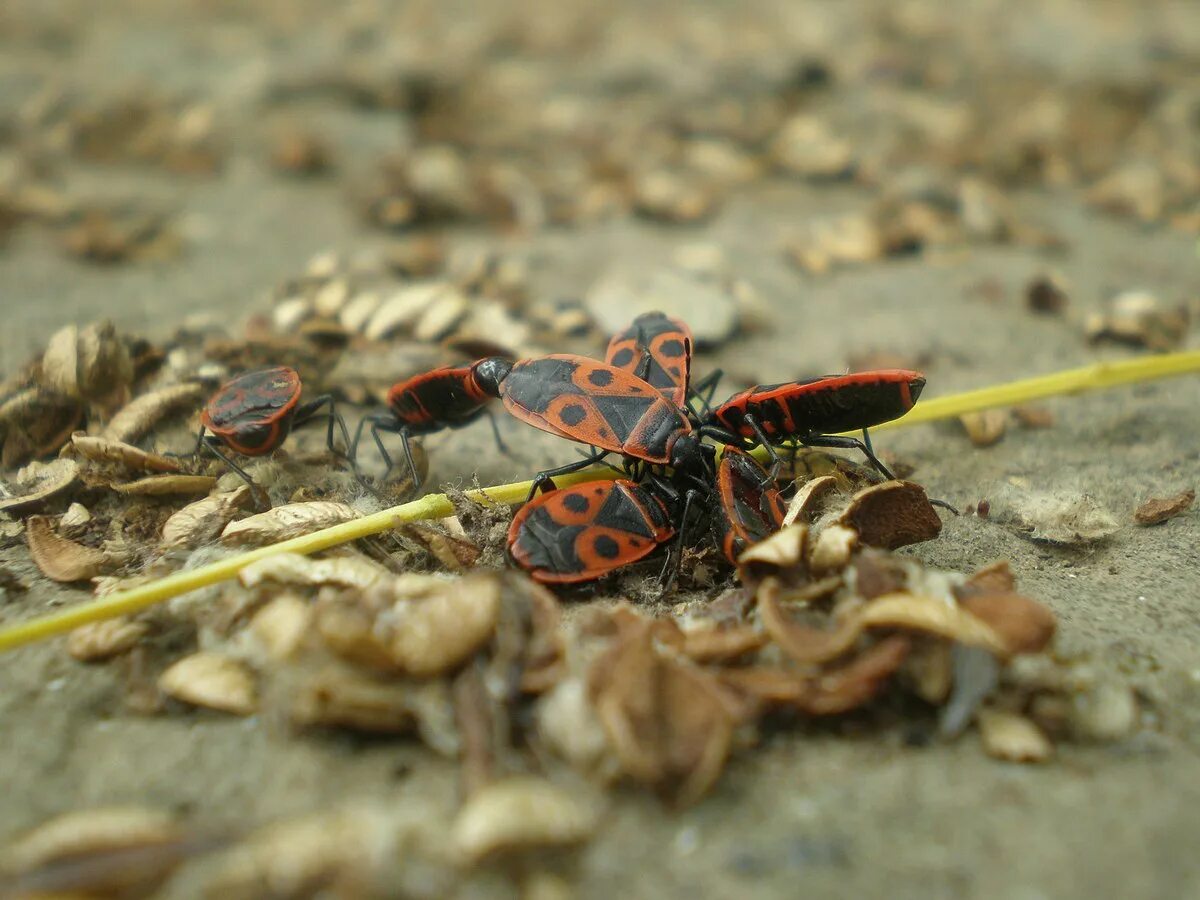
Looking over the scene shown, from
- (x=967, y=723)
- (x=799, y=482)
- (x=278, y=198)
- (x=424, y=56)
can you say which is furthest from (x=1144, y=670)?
(x=424, y=56)

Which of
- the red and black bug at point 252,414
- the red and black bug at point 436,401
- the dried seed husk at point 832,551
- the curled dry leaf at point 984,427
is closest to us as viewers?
the dried seed husk at point 832,551

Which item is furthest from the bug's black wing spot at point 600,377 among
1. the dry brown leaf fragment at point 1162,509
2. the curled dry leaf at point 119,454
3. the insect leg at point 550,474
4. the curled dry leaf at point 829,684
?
the dry brown leaf fragment at point 1162,509

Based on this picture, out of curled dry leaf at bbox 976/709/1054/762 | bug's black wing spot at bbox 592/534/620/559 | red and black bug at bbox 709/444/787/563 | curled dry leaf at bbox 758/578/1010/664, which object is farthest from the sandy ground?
bug's black wing spot at bbox 592/534/620/559

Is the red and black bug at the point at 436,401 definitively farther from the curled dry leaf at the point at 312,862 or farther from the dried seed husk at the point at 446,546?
the curled dry leaf at the point at 312,862

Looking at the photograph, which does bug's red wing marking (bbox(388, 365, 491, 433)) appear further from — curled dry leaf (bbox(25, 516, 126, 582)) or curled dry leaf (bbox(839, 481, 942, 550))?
curled dry leaf (bbox(839, 481, 942, 550))

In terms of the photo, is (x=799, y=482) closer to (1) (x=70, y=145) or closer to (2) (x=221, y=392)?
(2) (x=221, y=392)

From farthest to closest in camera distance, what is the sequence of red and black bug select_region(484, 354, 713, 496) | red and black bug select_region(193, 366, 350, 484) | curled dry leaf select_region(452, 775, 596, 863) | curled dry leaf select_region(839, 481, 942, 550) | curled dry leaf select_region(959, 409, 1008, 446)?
curled dry leaf select_region(959, 409, 1008, 446) → red and black bug select_region(193, 366, 350, 484) → red and black bug select_region(484, 354, 713, 496) → curled dry leaf select_region(839, 481, 942, 550) → curled dry leaf select_region(452, 775, 596, 863)

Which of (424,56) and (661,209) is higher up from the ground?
(424,56)
